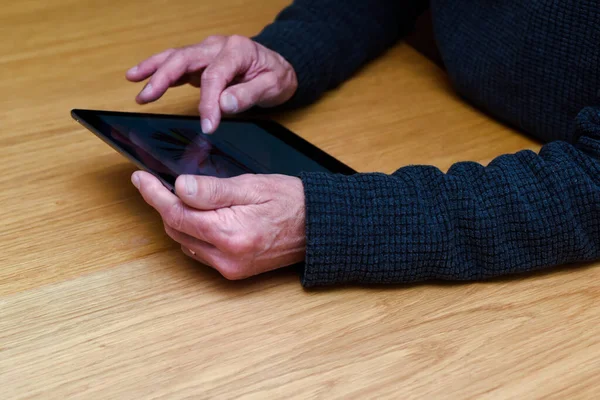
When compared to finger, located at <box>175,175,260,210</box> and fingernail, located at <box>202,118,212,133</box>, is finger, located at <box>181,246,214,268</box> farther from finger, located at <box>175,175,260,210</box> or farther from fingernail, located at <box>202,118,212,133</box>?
fingernail, located at <box>202,118,212,133</box>

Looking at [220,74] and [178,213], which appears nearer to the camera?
[178,213]

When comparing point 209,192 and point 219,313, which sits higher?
point 209,192

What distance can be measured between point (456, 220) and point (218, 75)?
14.7 inches

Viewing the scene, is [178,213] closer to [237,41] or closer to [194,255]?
[194,255]

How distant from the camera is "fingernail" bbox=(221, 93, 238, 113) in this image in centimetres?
96

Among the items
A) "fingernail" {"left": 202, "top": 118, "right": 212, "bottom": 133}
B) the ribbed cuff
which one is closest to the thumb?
"fingernail" {"left": 202, "top": 118, "right": 212, "bottom": 133}

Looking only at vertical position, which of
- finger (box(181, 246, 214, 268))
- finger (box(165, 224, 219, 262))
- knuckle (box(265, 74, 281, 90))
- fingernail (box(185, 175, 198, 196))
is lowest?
finger (box(181, 246, 214, 268))

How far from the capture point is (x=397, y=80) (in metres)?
1.24

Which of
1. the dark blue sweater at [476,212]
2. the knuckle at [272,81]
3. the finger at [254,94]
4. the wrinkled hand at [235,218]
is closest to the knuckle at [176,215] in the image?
the wrinkled hand at [235,218]

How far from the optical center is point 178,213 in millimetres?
759

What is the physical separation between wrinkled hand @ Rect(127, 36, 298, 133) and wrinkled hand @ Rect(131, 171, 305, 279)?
17 centimetres

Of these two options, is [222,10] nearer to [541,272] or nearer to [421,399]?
[541,272]

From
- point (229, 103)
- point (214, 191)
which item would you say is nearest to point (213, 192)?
point (214, 191)

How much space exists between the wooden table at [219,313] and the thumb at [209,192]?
0.10m
